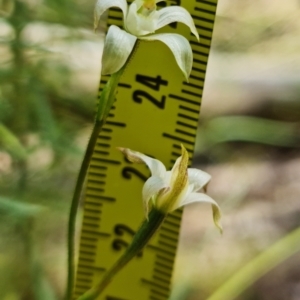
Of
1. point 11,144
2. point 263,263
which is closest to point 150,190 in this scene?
point 11,144

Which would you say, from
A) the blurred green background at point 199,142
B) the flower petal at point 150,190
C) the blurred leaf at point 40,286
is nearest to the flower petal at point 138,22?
the flower petal at point 150,190

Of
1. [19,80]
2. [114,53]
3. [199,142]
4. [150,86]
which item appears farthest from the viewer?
[199,142]

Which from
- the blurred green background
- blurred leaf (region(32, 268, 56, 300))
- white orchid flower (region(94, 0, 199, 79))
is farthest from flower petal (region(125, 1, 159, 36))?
blurred leaf (region(32, 268, 56, 300))

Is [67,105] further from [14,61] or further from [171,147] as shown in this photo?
[171,147]

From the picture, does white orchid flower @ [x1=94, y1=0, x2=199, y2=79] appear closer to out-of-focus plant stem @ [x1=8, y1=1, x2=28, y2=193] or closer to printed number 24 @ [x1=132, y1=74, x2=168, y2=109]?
printed number 24 @ [x1=132, y1=74, x2=168, y2=109]

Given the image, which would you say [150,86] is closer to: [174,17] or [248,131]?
[174,17]

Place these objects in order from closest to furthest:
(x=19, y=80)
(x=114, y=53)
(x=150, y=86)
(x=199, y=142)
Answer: (x=114, y=53) < (x=150, y=86) < (x=19, y=80) < (x=199, y=142)
